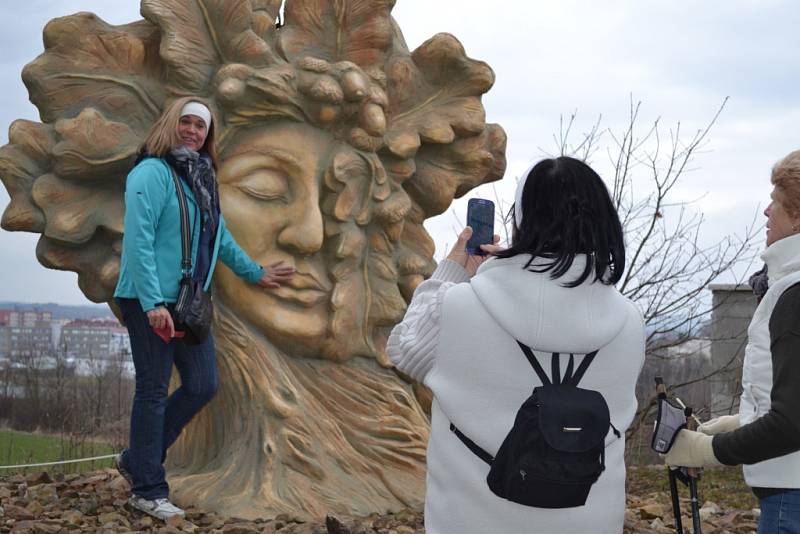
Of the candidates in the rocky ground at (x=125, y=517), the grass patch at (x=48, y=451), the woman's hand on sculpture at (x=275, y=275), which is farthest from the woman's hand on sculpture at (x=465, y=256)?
the grass patch at (x=48, y=451)

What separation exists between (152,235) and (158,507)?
1.09 meters

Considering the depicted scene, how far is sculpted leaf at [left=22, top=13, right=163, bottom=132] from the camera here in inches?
180

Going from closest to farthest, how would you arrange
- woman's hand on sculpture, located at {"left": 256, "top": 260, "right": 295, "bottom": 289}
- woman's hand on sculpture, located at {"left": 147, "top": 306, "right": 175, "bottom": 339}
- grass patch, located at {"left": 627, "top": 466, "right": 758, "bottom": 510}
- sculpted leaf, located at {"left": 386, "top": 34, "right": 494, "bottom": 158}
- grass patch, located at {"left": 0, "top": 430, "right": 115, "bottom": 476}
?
woman's hand on sculpture, located at {"left": 147, "top": 306, "right": 175, "bottom": 339}
woman's hand on sculpture, located at {"left": 256, "top": 260, "right": 295, "bottom": 289}
sculpted leaf, located at {"left": 386, "top": 34, "right": 494, "bottom": 158}
grass patch, located at {"left": 627, "top": 466, "right": 758, "bottom": 510}
grass patch, located at {"left": 0, "top": 430, "right": 115, "bottom": 476}

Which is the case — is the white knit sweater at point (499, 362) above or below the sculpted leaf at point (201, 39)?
below

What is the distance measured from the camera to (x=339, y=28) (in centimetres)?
492

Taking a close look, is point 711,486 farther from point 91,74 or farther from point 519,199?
point 519,199

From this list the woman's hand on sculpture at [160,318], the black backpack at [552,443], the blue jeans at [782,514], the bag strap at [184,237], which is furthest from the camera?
the bag strap at [184,237]

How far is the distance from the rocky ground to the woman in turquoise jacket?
13cm

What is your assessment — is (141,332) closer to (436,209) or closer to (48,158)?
(48,158)

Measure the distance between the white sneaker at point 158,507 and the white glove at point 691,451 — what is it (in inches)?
89.4

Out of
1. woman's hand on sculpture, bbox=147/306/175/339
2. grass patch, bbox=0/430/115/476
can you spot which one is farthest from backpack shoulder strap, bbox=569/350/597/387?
grass patch, bbox=0/430/115/476

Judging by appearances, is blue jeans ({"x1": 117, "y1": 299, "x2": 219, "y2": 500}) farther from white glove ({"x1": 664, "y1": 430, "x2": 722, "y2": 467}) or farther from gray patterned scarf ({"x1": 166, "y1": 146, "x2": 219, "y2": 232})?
white glove ({"x1": 664, "y1": 430, "x2": 722, "y2": 467})

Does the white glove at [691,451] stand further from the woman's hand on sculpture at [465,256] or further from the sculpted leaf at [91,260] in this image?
the sculpted leaf at [91,260]

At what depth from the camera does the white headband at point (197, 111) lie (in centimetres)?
409
